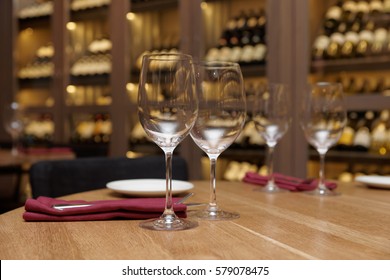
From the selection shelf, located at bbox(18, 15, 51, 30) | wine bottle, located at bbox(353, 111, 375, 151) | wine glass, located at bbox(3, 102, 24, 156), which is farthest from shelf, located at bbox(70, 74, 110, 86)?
wine bottle, located at bbox(353, 111, 375, 151)

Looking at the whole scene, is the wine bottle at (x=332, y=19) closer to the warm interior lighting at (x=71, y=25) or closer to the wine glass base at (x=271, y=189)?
the wine glass base at (x=271, y=189)

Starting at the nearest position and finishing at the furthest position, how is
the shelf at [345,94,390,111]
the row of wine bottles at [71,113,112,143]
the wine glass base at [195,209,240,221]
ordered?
the wine glass base at [195,209,240,221]
the shelf at [345,94,390,111]
the row of wine bottles at [71,113,112,143]

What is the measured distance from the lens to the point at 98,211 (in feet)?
2.66

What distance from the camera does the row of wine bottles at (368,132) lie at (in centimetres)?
278

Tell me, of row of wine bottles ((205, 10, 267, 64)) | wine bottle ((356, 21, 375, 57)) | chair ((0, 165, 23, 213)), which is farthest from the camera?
row of wine bottles ((205, 10, 267, 64))

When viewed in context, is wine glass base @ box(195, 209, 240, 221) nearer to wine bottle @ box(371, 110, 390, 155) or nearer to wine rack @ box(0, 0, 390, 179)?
wine rack @ box(0, 0, 390, 179)

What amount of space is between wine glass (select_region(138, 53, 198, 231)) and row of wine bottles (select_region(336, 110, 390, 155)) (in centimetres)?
221

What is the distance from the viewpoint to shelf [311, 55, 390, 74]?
2.82 m

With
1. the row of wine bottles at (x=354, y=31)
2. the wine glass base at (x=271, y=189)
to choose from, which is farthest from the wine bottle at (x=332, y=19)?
the wine glass base at (x=271, y=189)

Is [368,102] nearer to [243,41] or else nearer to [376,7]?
[376,7]

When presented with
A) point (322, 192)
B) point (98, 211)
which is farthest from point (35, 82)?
point (98, 211)

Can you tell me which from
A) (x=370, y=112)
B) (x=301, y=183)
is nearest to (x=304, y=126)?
(x=301, y=183)

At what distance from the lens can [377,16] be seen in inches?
113

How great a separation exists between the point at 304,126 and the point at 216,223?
0.43 meters
